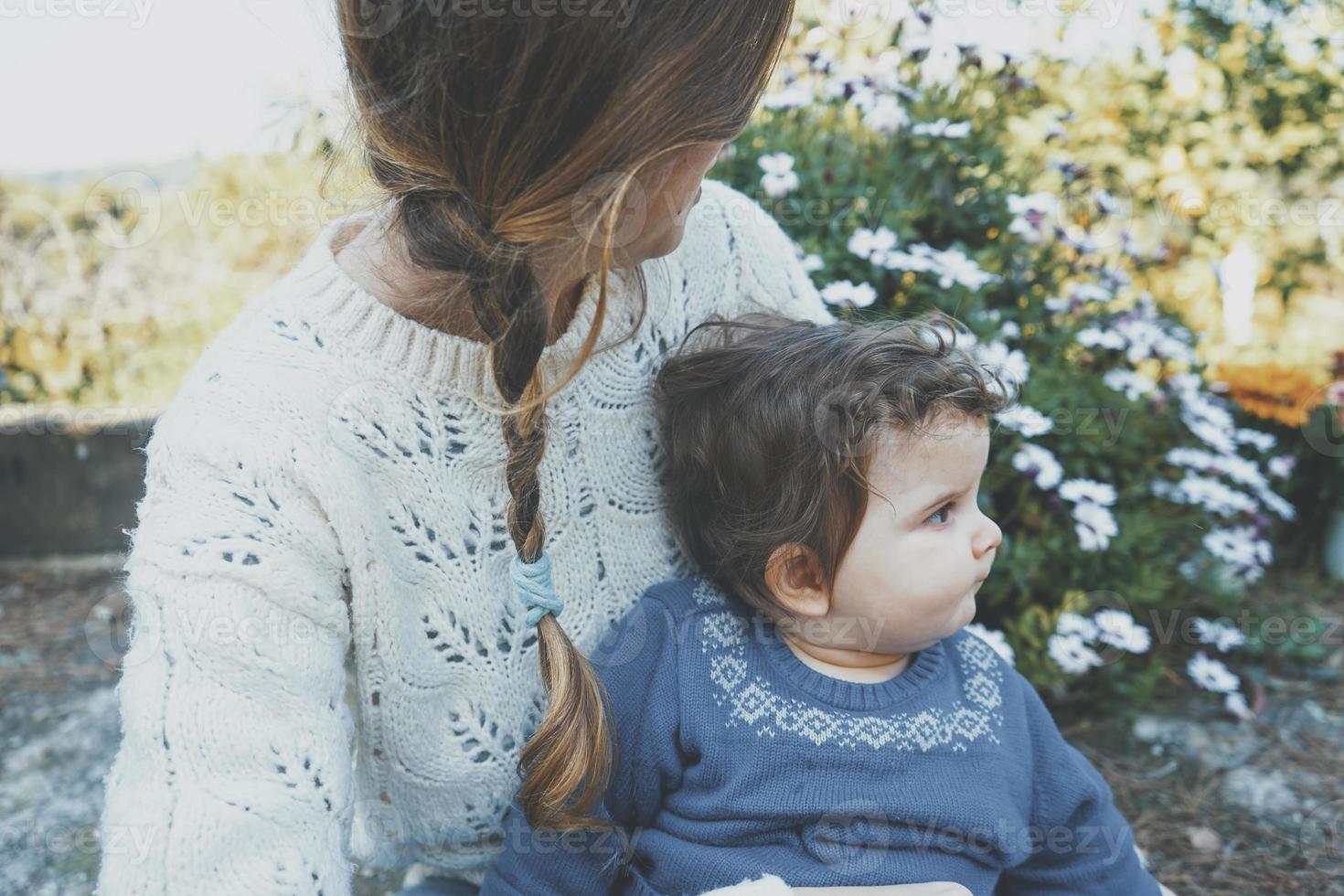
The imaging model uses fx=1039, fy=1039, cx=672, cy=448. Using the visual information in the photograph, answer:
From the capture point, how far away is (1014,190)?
2227mm

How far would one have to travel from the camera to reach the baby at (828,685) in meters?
1.24

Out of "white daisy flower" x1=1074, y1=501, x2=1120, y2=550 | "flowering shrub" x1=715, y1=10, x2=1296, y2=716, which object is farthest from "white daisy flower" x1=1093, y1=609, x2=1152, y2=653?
"white daisy flower" x1=1074, y1=501, x2=1120, y2=550

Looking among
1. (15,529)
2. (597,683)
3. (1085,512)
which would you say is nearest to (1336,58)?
(1085,512)

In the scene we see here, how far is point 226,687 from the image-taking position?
1018mm

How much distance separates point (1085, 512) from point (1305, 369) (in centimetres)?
133

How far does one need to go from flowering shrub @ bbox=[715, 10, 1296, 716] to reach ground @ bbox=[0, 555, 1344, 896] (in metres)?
0.11

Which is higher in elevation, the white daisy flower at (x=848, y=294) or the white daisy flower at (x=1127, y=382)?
the white daisy flower at (x=848, y=294)

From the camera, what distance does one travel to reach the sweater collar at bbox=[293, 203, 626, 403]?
1170 mm

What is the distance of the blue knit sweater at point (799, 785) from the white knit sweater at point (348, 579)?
4.0 inches

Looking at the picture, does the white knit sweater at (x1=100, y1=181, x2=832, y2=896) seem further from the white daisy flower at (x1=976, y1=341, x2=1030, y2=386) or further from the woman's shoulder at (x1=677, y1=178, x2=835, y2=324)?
the white daisy flower at (x1=976, y1=341, x2=1030, y2=386)

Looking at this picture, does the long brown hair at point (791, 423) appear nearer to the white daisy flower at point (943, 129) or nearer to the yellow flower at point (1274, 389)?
the white daisy flower at point (943, 129)

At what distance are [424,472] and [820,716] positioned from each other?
0.57 m

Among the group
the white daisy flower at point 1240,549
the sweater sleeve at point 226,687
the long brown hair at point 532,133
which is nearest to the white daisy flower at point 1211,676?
the white daisy flower at point 1240,549

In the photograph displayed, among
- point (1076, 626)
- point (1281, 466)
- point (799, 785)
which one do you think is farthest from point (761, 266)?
point (1281, 466)
